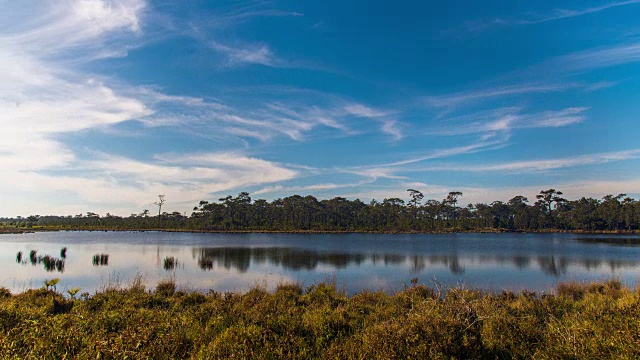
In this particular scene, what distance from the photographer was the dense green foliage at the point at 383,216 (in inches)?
3888

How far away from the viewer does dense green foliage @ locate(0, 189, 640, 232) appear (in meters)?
98.8

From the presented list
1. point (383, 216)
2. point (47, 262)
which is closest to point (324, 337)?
point (47, 262)

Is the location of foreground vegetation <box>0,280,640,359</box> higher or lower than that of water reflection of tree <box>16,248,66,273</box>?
higher

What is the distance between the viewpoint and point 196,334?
7.01 meters

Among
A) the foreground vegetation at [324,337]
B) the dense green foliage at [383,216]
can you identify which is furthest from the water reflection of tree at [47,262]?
the dense green foliage at [383,216]

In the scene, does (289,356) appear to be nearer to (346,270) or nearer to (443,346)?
(443,346)

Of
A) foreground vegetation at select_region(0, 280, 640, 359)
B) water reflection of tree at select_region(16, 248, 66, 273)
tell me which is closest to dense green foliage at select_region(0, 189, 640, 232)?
water reflection of tree at select_region(16, 248, 66, 273)

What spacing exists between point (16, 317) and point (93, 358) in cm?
462

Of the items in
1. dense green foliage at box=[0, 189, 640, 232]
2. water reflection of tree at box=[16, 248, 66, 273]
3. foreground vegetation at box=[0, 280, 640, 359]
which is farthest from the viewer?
dense green foliage at box=[0, 189, 640, 232]

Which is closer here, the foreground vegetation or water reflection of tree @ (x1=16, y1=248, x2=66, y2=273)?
the foreground vegetation

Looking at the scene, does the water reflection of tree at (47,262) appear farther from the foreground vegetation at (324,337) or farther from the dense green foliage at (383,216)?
the dense green foliage at (383,216)

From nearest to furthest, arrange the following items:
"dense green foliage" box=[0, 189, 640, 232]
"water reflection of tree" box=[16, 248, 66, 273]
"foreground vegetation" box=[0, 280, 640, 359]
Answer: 1. "foreground vegetation" box=[0, 280, 640, 359]
2. "water reflection of tree" box=[16, 248, 66, 273]
3. "dense green foliage" box=[0, 189, 640, 232]

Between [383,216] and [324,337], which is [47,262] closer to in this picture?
[324,337]

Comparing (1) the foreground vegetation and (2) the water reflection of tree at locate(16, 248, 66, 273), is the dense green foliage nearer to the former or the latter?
(2) the water reflection of tree at locate(16, 248, 66, 273)
